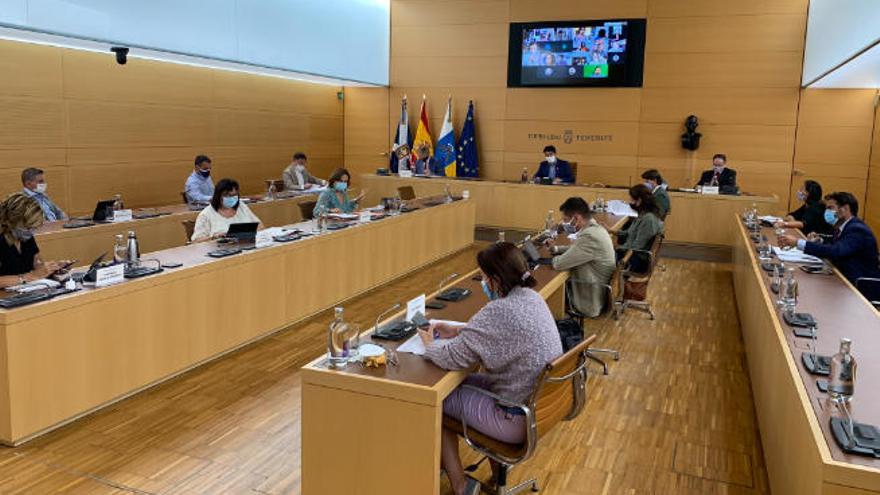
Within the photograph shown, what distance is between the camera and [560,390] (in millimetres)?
3066

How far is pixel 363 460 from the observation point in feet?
9.38

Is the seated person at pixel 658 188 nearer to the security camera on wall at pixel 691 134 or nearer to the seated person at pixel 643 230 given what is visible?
the seated person at pixel 643 230

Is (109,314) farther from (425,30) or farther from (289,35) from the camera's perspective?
(425,30)

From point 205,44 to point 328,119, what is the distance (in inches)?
204

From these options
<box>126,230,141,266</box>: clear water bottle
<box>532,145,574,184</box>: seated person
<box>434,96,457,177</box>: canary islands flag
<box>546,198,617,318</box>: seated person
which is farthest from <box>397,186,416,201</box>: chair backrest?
<box>126,230,141,266</box>: clear water bottle

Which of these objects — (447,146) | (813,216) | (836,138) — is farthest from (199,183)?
(836,138)

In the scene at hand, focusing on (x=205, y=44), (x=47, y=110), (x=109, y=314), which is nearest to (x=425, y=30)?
(x=205, y=44)

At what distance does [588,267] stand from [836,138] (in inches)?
273

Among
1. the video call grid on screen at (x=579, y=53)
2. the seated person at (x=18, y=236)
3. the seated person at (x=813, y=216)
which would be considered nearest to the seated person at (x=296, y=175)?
the video call grid on screen at (x=579, y=53)

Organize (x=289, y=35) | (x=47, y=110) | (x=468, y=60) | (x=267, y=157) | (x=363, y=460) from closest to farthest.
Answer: (x=363, y=460), (x=47, y=110), (x=289, y=35), (x=267, y=157), (x=468, y=60)

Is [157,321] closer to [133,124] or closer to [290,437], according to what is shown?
[290,437]

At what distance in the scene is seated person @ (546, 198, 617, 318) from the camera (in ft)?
16.9

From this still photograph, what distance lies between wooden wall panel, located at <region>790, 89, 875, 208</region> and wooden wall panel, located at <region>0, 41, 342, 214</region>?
26.6ft

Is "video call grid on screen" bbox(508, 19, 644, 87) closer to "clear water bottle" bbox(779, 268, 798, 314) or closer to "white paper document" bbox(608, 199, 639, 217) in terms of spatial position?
"white paper document" bbox(608, 199, 639, 217)
